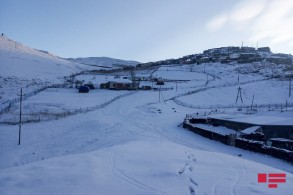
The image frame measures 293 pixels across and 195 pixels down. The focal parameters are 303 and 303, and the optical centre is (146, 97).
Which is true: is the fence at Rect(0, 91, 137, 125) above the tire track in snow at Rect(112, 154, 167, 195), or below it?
below

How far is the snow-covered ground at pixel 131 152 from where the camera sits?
9.58 metres

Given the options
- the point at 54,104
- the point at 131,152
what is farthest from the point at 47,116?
the point at 131,152

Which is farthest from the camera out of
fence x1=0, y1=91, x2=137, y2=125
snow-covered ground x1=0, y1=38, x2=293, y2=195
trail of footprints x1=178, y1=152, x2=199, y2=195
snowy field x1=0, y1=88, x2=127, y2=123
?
snowy field x1=0, y1=88, x2=127, y2=123

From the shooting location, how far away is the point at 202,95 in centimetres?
6456

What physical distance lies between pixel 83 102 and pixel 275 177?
162 feet

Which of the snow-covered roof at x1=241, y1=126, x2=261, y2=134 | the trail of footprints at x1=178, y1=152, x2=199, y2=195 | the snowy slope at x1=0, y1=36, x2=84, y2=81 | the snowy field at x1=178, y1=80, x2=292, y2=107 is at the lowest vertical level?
the snow-covered roof at x1=241, y1=126, x2=261, y2=134

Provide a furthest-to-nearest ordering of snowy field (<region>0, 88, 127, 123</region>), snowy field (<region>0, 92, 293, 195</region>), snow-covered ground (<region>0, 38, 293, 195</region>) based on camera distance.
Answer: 1. snowy field (<region>0, 88, 127, 123</region>)
2. snow-covered ground (<region>0, 38, 293, 195</region>)
3. snowy field (<region>0, 92, 293, 195</region>)

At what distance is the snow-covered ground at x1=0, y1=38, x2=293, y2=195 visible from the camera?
377 inches

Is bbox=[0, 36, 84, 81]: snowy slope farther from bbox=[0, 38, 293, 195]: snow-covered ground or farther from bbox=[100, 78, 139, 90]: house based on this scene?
bbox=[0, 38, 293, 195]: snow-covered ground

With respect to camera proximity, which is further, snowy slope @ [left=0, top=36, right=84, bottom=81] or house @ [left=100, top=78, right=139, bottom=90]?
snowy slope @ [left=0, top=36, right=84, bottom=81]

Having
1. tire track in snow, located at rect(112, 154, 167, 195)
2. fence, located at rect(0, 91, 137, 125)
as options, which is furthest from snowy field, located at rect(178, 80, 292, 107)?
tire track in snow, located at rect(112, 154, 167, 195)

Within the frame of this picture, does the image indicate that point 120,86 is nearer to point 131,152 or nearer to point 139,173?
point 131,152

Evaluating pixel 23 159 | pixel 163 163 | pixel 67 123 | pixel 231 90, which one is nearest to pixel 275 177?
pixel 163 163

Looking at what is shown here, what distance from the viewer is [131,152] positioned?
1589 cm
